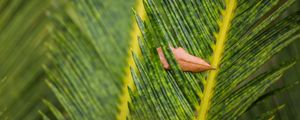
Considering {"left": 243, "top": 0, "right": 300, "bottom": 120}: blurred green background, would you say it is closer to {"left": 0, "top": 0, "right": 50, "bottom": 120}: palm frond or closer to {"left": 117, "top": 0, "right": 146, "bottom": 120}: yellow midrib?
{"left": 117, "top": 0, "right": 146, "bottom": 120}: yellow midrib

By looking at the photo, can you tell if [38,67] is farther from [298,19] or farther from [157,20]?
[298,19]

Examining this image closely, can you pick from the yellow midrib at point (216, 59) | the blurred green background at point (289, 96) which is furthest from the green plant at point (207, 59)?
the blurred green background at point (289, 96)

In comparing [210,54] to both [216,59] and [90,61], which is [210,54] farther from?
[90,61]

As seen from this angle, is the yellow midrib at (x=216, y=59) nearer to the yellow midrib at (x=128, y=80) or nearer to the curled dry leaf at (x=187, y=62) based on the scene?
the curled dry leaf at (x=187, y=62)

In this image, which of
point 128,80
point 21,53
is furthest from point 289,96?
point 21,53

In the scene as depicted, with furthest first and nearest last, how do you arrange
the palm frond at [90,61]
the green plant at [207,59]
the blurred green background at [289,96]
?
the blurred green background at [289,96] < the palm frond at [90,61] < the green plant at [207,59]

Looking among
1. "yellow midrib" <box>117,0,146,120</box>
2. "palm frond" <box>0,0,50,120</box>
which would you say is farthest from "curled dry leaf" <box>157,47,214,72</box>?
"palm frond" <box>0,0,50,120</box>
